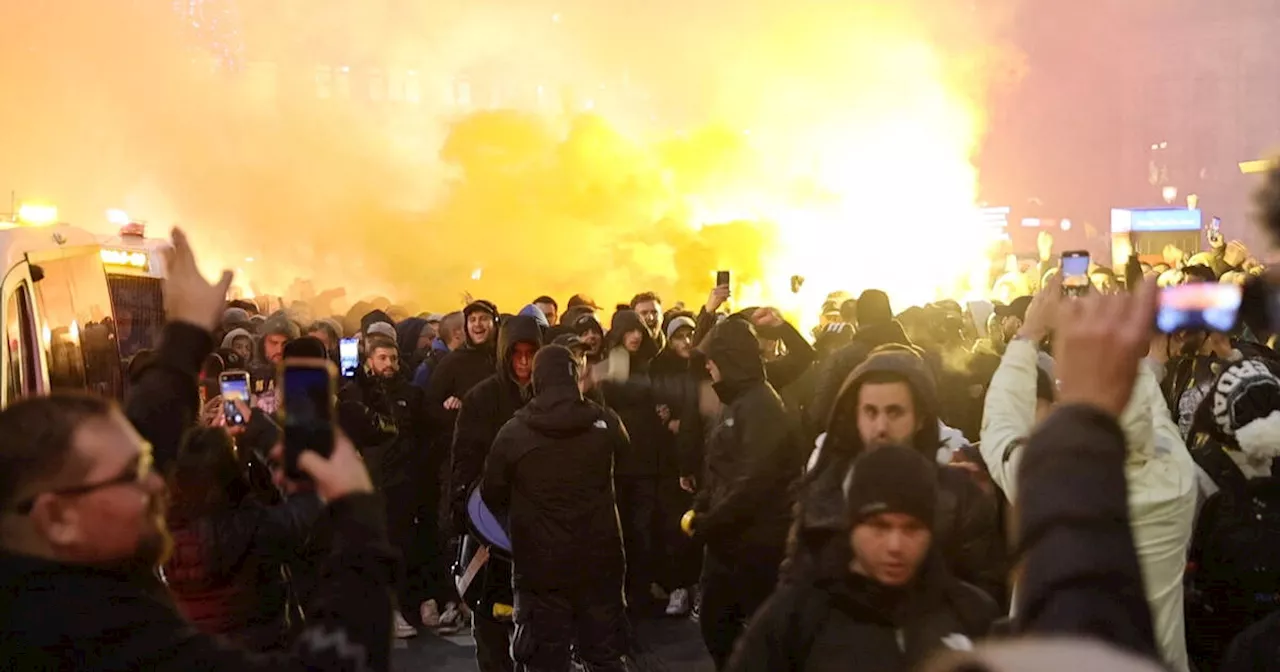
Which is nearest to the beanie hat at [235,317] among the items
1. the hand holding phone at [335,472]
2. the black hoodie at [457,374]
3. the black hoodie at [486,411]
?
the black hoodie at [457,374]

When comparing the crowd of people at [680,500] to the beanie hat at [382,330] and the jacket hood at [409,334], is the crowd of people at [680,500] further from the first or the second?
the jacket hood at [409,334]

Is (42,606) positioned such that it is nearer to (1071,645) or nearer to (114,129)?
(1071,645)

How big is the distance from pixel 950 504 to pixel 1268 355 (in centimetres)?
281

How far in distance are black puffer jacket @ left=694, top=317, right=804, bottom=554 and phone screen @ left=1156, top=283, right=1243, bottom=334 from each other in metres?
3.75

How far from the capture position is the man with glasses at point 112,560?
2186 millimetres

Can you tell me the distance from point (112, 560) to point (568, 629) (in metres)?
3.70

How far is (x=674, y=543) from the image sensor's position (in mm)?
9023

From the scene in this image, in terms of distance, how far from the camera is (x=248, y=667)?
224 cm

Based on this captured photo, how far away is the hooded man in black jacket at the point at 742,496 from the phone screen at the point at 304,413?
3564mm

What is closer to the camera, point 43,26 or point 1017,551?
point 1017,551

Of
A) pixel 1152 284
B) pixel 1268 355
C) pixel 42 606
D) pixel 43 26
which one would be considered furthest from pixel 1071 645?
pixel 43 26

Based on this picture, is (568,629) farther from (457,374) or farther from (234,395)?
(457,374)

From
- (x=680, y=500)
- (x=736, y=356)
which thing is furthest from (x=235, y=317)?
A: (x=736, y=356)

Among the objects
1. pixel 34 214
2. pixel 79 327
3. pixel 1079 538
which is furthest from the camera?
pixel 34 214
